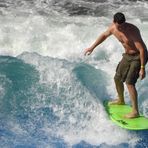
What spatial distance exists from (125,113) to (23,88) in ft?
6.12

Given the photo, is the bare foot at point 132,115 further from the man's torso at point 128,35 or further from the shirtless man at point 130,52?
the man's torso at point 128,35

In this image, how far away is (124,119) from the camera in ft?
25.1

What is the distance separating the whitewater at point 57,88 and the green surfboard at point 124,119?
11cm

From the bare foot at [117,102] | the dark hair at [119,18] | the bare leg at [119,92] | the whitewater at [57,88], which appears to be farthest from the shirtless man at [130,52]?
the whitewater at [57,88]

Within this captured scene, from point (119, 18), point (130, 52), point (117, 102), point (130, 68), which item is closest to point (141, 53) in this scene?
point (130, 52)

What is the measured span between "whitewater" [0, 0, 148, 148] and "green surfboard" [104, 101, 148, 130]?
0.11 meters

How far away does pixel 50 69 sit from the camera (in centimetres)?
853

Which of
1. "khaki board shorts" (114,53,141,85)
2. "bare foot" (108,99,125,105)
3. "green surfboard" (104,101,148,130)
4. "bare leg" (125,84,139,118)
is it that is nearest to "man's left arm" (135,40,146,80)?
"khaki board shorts" (114,53,141,85)

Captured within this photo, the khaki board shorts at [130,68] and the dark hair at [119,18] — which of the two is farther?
the khaki board shorts at [130,68]

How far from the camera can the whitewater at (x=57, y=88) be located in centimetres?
747

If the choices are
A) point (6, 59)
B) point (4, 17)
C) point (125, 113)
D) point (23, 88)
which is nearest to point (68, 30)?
point (4, 17)

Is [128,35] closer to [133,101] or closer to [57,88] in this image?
[133,101]

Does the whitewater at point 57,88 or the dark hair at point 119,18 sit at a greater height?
the dark hair at point 119,18

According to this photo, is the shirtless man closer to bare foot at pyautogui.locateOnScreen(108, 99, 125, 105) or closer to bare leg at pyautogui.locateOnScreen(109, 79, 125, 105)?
bare leg at pyautogui.locateOnScreen(109, 79, 125, 105)
